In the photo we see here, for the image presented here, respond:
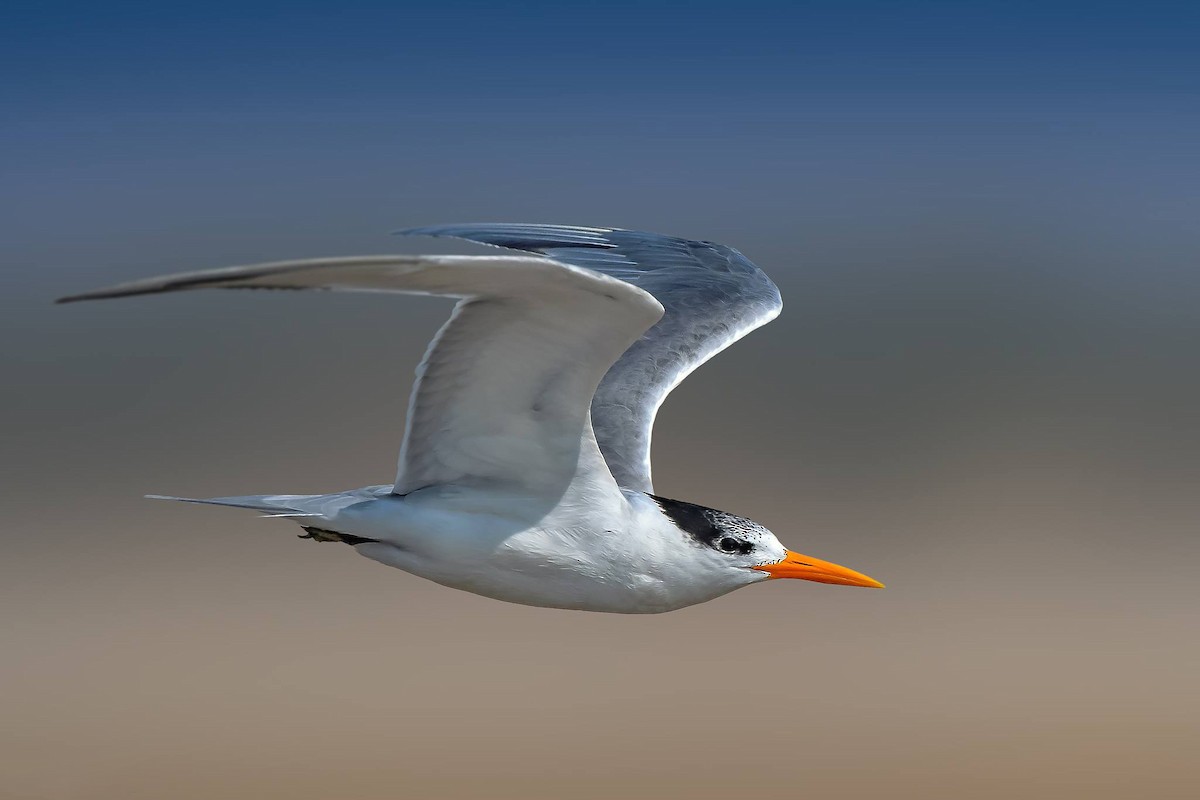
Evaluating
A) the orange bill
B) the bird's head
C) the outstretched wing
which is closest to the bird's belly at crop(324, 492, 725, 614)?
the outstretched wing

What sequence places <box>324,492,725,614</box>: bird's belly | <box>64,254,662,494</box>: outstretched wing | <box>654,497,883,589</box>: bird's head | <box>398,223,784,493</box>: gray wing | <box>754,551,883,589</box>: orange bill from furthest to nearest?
A: 1. <box>398,223,784,493</box>: gray wing
2. <box>754,551,883,589</box>: orange bill
3. <box>654,497,883,589</box>: bird's head
4. <box>324,492,725,614</box>: bird's belly
5. <box>64,254,662,494</box>: outstretched wing

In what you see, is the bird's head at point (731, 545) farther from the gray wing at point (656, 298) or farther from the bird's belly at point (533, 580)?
the gray wing at point (656, 298)

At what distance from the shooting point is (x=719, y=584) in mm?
5242

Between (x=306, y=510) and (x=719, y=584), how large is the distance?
1738mm

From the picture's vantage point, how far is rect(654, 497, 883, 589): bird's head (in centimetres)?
518

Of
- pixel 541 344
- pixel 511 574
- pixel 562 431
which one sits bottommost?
pixel 511 574

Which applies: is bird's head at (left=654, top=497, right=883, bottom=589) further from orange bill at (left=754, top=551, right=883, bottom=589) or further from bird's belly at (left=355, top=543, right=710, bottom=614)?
bird's belly at (left=355, top=543, right=710, bottom=614)

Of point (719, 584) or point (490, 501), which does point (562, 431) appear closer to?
point (490, 501)

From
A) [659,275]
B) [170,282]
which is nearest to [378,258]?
[170,282]

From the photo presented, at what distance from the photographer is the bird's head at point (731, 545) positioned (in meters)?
5.18

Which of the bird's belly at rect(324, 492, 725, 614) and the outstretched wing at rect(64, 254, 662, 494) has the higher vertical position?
the outstretched wing at rect(64, 254, 662, 494)

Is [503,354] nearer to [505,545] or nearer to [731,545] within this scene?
[505,545]

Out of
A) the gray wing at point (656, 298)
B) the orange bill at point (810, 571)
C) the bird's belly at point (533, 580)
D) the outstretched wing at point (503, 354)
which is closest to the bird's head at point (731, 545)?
the orange bill at point (810, 571)

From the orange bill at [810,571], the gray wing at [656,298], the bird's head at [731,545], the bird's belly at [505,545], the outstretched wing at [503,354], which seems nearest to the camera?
the outstretched wing at [503,354]
